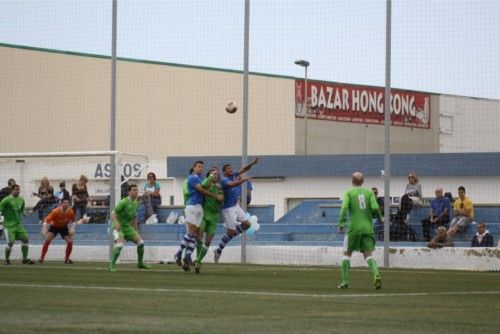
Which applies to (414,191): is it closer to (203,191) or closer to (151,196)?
(151,196)

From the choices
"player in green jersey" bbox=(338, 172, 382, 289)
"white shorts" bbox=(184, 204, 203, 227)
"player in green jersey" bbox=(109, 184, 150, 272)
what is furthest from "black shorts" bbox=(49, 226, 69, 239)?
"player in green jersey" bbox=(338, 172, 382, 289)

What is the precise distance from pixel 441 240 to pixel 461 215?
74cm

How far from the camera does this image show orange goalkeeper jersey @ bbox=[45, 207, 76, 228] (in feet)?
101

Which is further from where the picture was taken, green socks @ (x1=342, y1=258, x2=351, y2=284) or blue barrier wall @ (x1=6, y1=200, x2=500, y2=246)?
blue barrier wall @ (x1=6, y1=200, x2=500, y2=246)

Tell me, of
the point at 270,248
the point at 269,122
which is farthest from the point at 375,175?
the point at 270,248

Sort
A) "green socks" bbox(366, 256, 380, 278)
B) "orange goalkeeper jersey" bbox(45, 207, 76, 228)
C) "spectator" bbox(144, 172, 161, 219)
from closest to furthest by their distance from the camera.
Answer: "green socks" bbox(366, 256, 380, 278)
"orange goalkeeper jersey" bbox(45, 207, 76, 228)
"spectator" bbox(144, 172, 161, 219)

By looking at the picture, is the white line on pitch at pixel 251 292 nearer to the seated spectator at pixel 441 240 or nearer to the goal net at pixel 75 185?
the seated spectator at pixel 441 240

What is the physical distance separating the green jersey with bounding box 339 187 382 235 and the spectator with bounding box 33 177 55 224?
15.7 m

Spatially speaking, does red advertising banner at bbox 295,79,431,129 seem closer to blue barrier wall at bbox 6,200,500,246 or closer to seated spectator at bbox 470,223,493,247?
blue barrier wall at bbox 6,200,500,246

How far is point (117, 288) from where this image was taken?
17.4 meters

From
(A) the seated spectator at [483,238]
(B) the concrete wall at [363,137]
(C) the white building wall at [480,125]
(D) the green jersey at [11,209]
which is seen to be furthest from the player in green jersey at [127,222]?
(B) the concrete wall at [363,137]

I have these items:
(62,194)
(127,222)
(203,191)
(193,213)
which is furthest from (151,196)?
(203,191)

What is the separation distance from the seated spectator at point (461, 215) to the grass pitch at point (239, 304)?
655 cm

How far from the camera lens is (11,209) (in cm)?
3014
